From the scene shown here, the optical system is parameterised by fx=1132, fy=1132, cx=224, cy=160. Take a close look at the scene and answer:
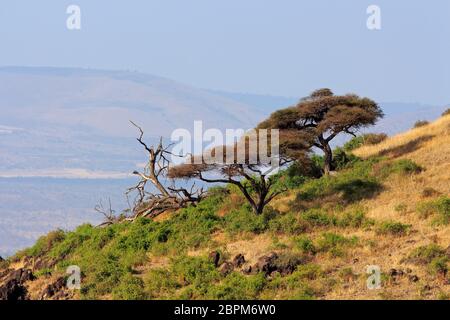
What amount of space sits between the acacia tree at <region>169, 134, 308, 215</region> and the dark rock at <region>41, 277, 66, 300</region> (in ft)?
18.4

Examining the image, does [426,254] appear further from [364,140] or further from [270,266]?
[364,140]

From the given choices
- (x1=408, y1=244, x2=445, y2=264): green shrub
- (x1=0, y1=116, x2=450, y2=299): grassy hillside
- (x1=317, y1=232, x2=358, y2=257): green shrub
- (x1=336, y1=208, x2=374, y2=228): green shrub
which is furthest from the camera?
(x1=336, y1=208, x2=374, y2=228): green shrub

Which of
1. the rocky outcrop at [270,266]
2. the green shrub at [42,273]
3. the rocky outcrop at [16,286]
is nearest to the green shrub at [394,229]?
the rocky outcrop at [270,266]

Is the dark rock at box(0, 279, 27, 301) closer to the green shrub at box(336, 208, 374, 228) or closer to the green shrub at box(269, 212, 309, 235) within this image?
the green shrub at box(269, 212, 309, 235)

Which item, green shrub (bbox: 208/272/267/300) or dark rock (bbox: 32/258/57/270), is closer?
green shrub (bbox: 208/272/267/300)

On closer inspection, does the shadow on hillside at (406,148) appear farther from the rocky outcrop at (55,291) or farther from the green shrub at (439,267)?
the rocky outcrop at (55,291)

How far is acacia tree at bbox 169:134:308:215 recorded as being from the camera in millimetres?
33625

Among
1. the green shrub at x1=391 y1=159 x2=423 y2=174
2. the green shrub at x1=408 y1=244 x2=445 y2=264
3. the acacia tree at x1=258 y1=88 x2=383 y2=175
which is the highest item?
the acacia tree at x1=258 y1=88 x2=383 y2=175

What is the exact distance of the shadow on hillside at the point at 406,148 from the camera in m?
37.6

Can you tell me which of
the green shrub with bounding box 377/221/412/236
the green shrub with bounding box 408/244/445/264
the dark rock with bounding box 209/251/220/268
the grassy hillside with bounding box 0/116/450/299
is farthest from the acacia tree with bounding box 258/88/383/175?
the green shrub with bounding box 408/244/445/264

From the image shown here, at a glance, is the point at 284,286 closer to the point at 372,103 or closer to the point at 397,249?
the point at 397,249

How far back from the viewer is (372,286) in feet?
85.0
